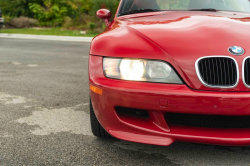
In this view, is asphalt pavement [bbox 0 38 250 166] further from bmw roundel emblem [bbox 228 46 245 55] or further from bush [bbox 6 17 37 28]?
bush [bbox 6 17 37 28]

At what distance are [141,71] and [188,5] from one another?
1.55 metres

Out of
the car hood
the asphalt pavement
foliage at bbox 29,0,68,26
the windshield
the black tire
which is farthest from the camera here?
foliage at bbox 29,0,68,26

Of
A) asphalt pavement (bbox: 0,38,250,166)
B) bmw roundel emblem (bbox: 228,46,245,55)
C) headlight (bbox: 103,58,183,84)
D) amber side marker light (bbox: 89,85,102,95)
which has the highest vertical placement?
bmw roundel emblem (bbox: 228,46,245,55)

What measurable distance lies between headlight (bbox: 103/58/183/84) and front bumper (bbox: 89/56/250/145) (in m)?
0.05

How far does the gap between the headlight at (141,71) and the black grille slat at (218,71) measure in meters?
0.16

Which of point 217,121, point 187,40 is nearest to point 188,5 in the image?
point 187,40

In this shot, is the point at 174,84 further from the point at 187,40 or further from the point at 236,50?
the point at 236,50

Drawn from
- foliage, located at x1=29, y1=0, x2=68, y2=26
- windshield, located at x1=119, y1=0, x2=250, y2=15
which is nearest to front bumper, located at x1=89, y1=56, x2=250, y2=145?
windshield, located at x1=119, y1=0, x2=250, y2=15

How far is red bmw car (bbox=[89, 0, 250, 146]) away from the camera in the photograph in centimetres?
190

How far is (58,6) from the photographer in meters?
26.3

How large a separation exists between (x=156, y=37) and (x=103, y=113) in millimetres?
630

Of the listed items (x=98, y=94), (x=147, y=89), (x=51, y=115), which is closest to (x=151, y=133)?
(x=147, y=89)

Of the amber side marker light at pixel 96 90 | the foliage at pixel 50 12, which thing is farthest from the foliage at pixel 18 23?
the amber side marker light at pixel 96 90

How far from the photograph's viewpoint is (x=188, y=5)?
3.30 meters
